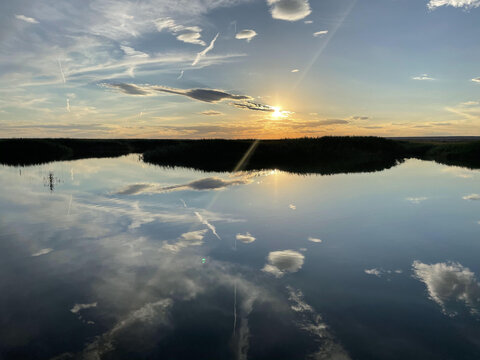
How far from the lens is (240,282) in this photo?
29.7 ft

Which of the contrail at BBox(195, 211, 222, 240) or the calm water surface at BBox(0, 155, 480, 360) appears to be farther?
the contrail at BBox(195, 211, 222, 240)

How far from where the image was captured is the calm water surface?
257 inches

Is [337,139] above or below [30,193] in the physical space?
above

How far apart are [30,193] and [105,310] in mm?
20557

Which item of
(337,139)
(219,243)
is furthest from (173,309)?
(337,139)

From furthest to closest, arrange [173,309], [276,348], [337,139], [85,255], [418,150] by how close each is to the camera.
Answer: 1. [418,150]
2. [337,139]
3. [85,255]
4. [173,309]
5. [276,348]

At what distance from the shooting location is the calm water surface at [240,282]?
6.52 m

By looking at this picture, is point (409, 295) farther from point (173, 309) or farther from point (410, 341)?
point (173, 309)

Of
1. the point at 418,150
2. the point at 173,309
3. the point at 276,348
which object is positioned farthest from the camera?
the point at 418,150

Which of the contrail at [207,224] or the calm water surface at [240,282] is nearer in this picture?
the calm water surface at [240,282]

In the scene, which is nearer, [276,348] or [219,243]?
[276,348]

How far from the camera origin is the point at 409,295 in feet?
27.4

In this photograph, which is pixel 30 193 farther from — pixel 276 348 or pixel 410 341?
pixel 410 341

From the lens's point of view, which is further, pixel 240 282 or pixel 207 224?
pixel 207 224
